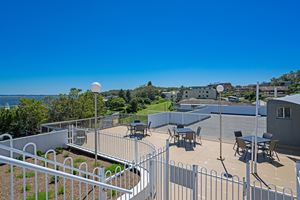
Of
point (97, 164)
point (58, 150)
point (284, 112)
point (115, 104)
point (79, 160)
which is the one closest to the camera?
point (97, 164)

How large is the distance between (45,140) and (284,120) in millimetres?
10748

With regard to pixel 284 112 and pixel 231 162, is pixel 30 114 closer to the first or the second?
pixel 231 162

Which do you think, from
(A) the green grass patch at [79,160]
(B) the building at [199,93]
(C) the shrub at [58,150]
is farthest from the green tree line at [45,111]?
(B) the building at [199,93]

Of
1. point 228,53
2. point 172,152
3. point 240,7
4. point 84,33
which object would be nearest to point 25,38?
point 84,33

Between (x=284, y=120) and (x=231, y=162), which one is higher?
(x=284, y=120)

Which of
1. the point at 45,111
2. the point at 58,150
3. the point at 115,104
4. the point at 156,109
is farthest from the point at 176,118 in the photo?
the point at 115,104

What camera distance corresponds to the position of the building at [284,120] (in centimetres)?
890

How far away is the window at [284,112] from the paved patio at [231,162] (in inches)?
86.9

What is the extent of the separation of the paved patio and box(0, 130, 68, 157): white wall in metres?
1.26

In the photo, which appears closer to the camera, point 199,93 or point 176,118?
point 176,118

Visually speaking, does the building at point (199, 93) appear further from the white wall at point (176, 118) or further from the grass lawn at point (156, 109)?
the white wall at point (176, 118)

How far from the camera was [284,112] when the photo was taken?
30.7ft

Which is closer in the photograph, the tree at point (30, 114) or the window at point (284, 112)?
the window at point (284, 112)

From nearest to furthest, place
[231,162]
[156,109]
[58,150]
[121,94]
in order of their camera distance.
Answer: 1. [231,162]
2. [58,150]
3. [156,109]
4. [121,94]
